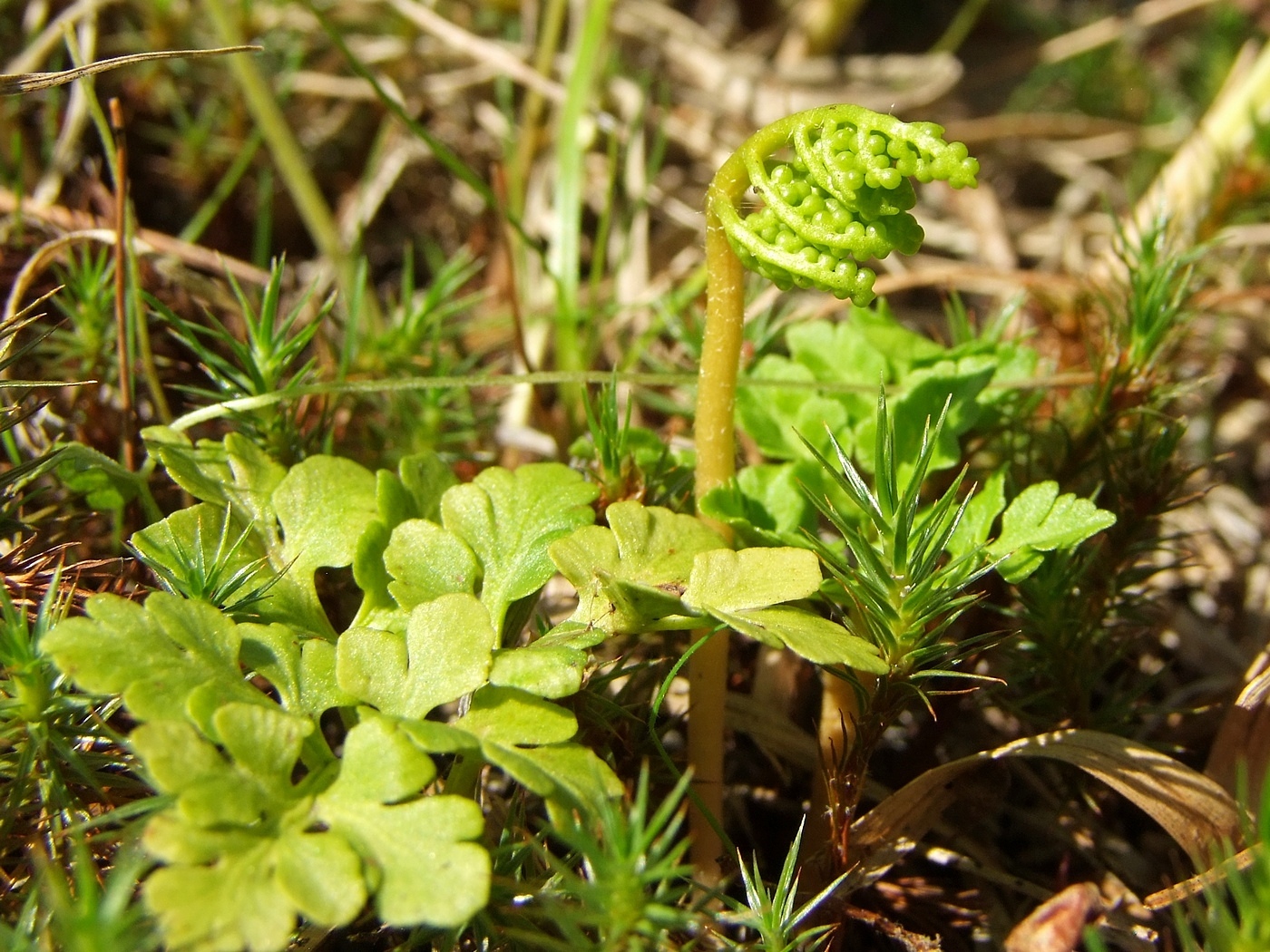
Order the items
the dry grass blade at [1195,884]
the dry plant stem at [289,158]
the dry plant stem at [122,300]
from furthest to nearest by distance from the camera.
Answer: the dry plant stem at [289,158] < the dry plant stem at [122,300] < the dry grass blade at [1195,884]

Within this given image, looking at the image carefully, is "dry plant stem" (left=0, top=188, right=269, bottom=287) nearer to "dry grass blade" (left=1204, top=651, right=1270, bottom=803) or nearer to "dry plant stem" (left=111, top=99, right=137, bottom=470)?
"dry plant stem" (left=111, top=99, right=137, bottom=470)

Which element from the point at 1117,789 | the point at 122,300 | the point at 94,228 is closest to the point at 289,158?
the point at 94,228

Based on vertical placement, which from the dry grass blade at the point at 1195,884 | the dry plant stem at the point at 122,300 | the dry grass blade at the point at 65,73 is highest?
the dry grass blade at the point at 65,73

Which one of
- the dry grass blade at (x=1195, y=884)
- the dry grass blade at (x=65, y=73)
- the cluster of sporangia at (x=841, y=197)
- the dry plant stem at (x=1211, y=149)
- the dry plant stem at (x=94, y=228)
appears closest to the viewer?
the cluster of sporangia at (x=841, y=197)

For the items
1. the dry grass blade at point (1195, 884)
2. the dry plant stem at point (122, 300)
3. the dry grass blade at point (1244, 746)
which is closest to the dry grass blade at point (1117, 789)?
the dry grass blade at point (1195, 884)

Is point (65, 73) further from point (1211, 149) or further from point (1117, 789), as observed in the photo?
point (1211, 149)

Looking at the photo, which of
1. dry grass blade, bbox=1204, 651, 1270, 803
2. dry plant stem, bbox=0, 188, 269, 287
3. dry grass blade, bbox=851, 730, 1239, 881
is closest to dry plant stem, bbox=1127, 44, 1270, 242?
dry grass blade, bbox=1204, 651, 1270, 803

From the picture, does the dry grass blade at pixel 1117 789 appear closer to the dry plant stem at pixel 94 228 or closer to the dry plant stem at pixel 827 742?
the dry plant stem at pixel 827 742
